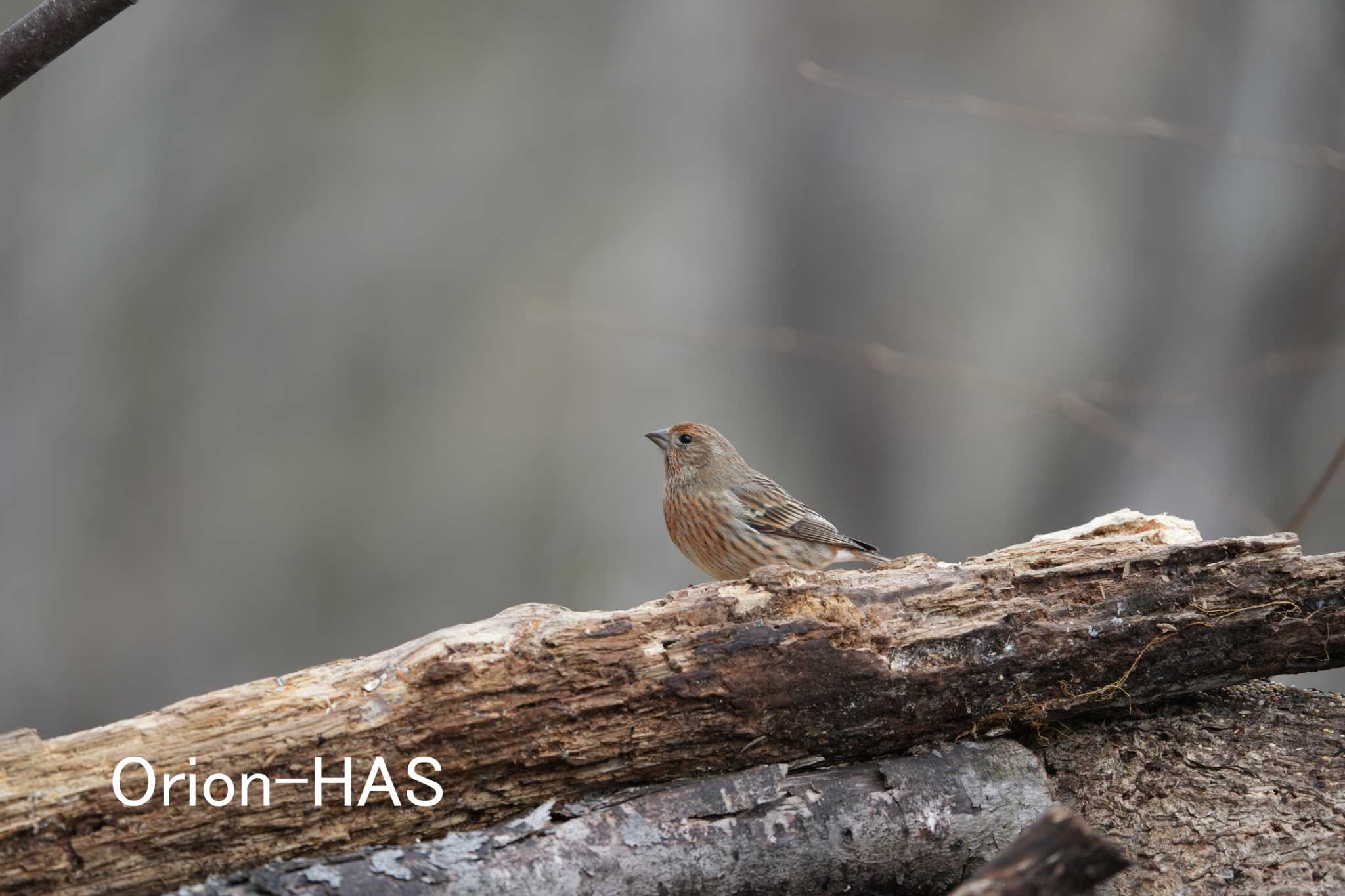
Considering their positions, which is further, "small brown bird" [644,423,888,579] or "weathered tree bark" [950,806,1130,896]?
"small brown bird" [644,423,888,579]

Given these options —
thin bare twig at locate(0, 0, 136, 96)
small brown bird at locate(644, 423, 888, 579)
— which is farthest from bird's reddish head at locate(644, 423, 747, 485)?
thin bare twig at locate(0, 0, 136, 96)

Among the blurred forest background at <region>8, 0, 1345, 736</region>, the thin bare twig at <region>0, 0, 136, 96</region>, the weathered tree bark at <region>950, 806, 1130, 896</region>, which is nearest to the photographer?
the weathered tree bark at <region>950, 806, 1130, 896</region>

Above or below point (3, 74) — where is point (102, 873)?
below

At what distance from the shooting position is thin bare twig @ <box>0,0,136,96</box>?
2129 mm

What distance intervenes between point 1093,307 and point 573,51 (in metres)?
3.91

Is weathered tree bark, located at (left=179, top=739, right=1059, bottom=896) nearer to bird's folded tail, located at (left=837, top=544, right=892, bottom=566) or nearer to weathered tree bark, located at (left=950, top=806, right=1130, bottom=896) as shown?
weathered tree bark, located at (left=950, top=806, right=1130, bottom=896)

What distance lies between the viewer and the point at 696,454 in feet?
16.5

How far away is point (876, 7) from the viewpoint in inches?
296

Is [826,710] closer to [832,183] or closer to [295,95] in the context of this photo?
[832,183]

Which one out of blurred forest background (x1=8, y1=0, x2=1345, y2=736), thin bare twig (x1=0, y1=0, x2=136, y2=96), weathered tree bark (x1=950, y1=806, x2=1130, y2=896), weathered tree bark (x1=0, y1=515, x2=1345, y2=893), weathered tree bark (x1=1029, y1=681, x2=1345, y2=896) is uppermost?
blurred forest background (x1=8, y1=0, x2=1345, y2=736)

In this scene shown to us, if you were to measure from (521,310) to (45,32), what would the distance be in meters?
5.44

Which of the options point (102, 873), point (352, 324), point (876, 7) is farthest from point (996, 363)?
point (102, 873)

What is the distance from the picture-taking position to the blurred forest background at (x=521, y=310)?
746cm

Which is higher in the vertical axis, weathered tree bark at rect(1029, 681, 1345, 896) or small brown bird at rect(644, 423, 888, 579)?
small brown bird at rect(644, 423, 888, 579)
